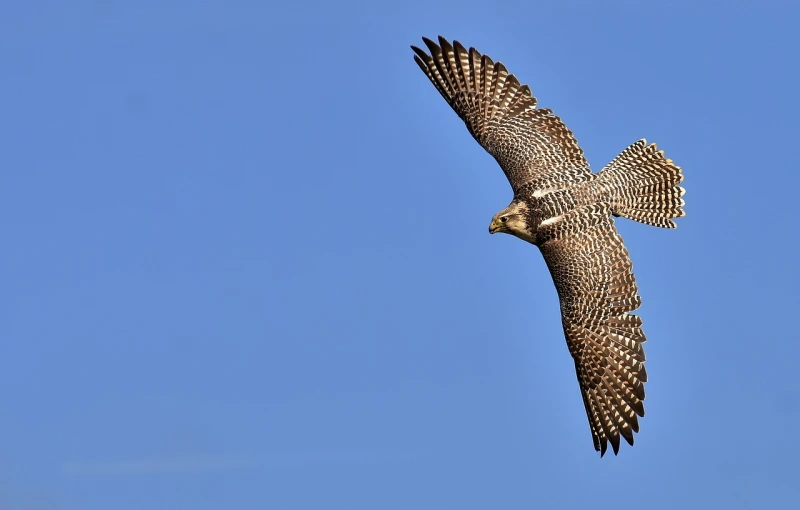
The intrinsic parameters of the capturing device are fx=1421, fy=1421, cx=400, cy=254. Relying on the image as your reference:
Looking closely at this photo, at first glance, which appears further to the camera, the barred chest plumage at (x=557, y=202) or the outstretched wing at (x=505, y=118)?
the outstretched wing at (x=505, y=118)

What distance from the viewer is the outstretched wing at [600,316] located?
25.2 metres

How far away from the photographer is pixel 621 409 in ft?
82.6

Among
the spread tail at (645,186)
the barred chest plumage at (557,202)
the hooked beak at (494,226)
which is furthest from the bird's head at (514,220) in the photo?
the spread tail at (645,186)

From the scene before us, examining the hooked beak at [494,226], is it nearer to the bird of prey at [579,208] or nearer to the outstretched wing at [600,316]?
the bird of prey at [579,208]

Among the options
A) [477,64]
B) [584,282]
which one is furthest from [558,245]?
[477,64]

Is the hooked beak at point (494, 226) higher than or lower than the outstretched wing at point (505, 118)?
lower

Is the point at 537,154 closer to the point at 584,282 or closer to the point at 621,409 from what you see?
the point at 584,282

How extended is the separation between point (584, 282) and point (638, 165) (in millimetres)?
2618

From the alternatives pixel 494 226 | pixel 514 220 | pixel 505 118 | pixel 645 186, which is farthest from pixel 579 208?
pixel 505 118

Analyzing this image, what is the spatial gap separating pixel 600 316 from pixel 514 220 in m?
2.51

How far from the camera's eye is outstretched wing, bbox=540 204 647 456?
25.2 m

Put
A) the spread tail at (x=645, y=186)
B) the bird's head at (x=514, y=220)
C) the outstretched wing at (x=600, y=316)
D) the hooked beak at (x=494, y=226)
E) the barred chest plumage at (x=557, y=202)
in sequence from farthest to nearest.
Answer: the hooked beak at (x=494, y=226), the bird's head at (x=514, y=220), the spread tail at (x=645, y=186), the barred chest plumage at (x=557, y=202), the outstretched wing at (x=600, y=316)

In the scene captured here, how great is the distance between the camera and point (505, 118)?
90.0ft

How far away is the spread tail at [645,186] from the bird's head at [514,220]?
1.56 m
